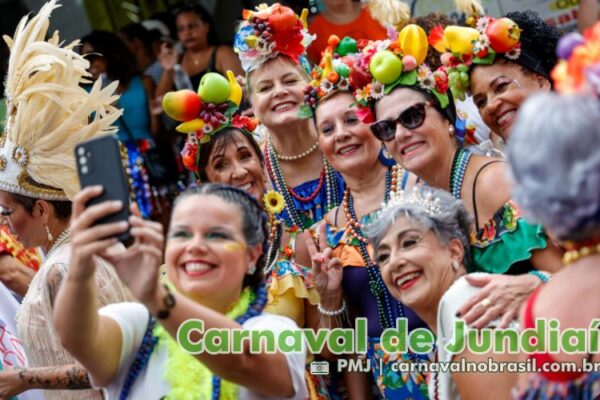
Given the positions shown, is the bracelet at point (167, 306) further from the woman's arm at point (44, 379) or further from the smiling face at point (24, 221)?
the smiling face at point (24, 221)

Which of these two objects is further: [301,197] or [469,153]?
[301,197]

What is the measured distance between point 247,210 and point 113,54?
4105 mm

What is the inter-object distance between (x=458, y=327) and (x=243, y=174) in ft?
5.89

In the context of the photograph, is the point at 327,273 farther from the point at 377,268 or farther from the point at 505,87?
the point at 505,87

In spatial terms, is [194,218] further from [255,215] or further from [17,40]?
[17,40]

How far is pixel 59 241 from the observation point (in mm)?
4711

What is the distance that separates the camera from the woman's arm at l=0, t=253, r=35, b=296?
5520mm

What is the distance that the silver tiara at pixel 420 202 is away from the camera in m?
3.88

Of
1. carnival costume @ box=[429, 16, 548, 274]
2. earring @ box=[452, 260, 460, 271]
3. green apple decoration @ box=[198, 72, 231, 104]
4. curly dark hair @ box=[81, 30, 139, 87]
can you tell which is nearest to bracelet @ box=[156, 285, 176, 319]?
earring @ box=[452, 260, 460, 271]

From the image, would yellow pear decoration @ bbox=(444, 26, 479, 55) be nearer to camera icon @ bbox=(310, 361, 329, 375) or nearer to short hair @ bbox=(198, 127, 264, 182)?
short hair @ bbox=(198, 127, 264, 182)

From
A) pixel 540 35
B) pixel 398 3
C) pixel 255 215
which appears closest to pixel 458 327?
pixel 255 215

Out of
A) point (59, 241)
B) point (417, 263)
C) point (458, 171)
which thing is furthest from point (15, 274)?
point (417, 263)

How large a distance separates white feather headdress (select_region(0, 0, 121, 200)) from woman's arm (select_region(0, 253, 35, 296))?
2.77 ft

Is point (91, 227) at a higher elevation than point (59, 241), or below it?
higher
